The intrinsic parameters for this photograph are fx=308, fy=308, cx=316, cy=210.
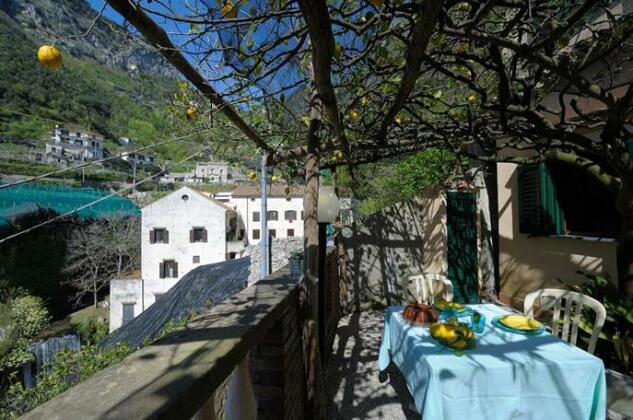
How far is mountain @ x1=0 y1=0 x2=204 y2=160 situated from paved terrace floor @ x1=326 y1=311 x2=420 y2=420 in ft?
8.15

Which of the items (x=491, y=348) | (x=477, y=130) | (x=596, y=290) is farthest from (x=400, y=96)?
(x=596, y=290)

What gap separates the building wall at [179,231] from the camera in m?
18.1

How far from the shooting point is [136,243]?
2050 centimetres

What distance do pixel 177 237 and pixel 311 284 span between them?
18.4 m

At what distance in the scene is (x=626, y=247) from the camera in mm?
2406

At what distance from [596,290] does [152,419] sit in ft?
11.2

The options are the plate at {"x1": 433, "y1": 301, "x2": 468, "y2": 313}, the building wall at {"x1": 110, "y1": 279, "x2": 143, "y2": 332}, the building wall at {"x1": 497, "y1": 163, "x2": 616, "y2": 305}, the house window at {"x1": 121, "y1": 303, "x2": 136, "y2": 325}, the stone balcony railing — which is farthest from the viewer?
the house window at {"x1": 121, "y1": 303, "x2": 136, "y2": 325}

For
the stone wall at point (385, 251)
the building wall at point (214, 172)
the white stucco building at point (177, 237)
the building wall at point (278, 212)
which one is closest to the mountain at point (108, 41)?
the building wall at point (214, 172)

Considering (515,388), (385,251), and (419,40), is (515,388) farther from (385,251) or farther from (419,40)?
(385,251)

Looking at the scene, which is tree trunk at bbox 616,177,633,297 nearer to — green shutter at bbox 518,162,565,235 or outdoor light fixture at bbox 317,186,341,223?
green shutter at bbox 518,162,565,235

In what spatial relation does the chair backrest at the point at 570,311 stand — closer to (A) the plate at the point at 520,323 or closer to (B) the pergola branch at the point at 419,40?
(A) the plate at the point at 520,323

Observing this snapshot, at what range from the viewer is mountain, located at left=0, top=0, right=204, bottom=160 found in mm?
1417

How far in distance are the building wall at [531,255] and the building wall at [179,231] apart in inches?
647

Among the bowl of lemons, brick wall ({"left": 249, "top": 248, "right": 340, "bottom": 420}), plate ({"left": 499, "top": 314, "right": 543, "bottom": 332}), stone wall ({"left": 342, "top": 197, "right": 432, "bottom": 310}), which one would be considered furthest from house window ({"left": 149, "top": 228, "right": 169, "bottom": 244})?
plate ({"left": 499, "top": 314, "right": 543, "bottom": 332})
